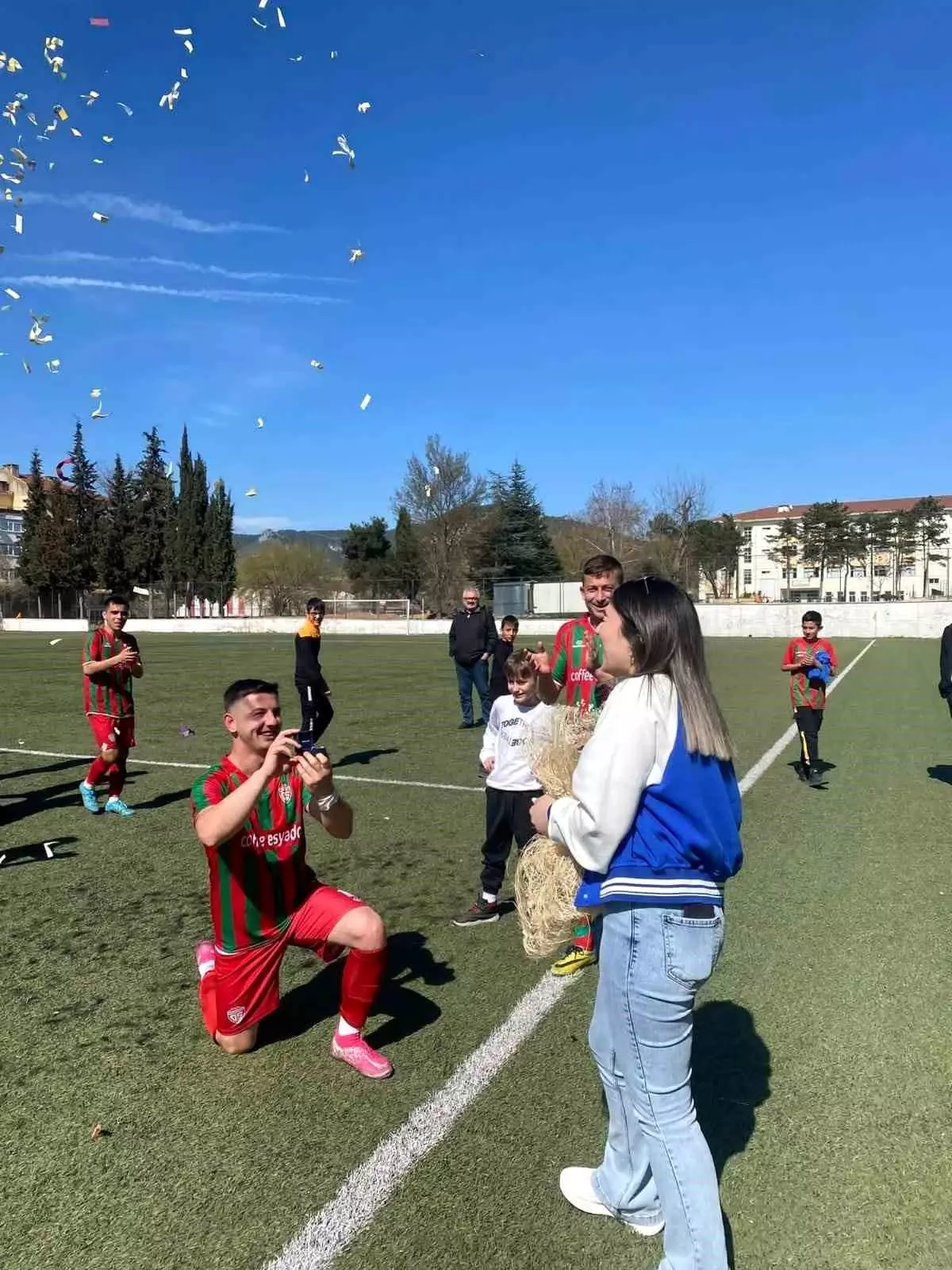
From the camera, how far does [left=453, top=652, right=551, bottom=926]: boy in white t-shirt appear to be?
476 cm

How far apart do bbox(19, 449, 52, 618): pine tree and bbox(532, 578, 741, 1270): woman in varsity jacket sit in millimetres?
74240

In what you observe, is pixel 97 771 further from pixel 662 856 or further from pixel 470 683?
pixel 470 683

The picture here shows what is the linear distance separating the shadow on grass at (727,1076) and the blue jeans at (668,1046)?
1.56 feet

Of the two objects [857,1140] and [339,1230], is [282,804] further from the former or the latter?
[857,1140]

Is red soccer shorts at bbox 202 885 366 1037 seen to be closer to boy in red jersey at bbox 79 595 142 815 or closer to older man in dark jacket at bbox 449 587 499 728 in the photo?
boy in red jersey at bbox 79 595 142 815

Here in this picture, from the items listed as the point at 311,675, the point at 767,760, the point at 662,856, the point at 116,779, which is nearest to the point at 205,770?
the point at 116,779

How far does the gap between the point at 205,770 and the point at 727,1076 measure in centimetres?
712

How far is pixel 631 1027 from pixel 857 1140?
1356 millimetres

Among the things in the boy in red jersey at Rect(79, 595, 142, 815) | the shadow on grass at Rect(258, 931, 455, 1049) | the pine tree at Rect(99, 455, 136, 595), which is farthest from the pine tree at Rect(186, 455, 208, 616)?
the shadow on grass at Rect(258, 931, 455, 1049)

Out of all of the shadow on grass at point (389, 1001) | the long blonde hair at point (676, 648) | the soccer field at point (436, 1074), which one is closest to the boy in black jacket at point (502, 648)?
the soccer field at point (436, 1074)

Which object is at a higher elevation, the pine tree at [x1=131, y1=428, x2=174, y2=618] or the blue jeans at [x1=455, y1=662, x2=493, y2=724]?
the pine tree at [x1=131, y1=428, x2=174, y2=618]

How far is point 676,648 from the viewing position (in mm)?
2184

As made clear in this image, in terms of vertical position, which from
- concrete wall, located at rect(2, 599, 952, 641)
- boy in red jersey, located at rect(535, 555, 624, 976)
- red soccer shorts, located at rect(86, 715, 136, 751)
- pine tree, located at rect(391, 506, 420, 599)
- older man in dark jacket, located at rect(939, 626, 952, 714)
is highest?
pine tree, located at rect(391, 506, 420, 599)

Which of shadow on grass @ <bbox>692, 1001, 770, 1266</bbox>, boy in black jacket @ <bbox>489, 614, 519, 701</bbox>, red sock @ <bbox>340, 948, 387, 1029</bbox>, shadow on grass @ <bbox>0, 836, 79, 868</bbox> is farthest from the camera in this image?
boy in black jacket @ <bbox>489, 614, 519, 701</bbox>
